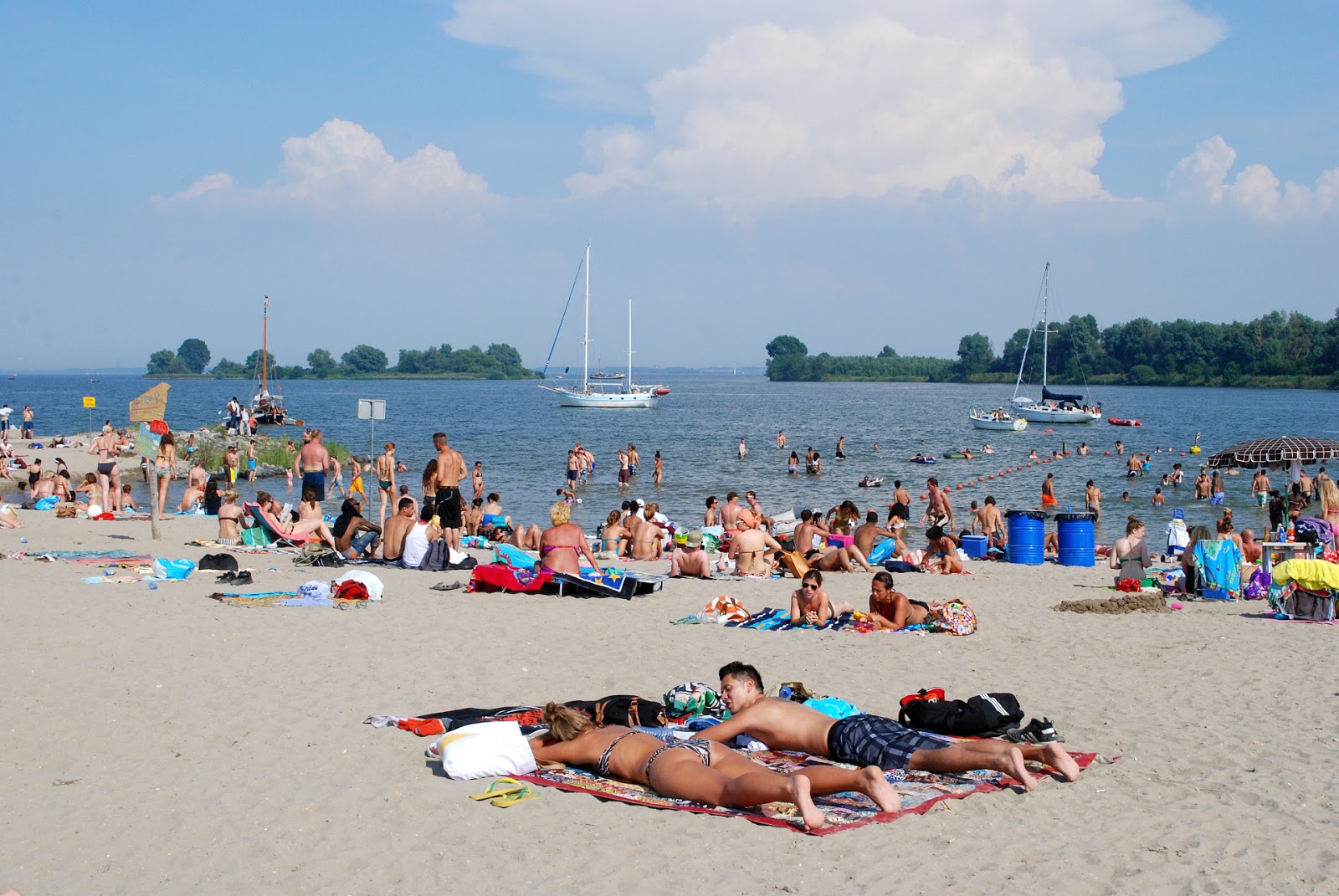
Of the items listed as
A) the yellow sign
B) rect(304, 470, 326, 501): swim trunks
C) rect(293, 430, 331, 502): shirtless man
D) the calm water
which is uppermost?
the yellow sign

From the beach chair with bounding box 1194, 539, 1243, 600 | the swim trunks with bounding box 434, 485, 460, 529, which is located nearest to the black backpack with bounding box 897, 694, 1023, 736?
the beach chair with bounding box 1194, 539, 1243, 600

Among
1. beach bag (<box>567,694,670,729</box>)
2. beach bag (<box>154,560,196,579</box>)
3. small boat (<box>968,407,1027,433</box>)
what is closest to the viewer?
beach bag (<box>567,694,670,729</box>)

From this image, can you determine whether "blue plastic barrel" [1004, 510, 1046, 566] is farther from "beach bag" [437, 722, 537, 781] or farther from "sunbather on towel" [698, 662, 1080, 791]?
"beach bag" [437, 722, 537, 781]

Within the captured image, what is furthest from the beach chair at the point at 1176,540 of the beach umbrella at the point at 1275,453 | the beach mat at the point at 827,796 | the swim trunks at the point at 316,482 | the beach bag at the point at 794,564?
the swim trunks at the point at 316,482

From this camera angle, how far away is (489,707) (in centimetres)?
683

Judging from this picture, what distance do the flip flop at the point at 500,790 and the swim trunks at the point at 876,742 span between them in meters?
1.61

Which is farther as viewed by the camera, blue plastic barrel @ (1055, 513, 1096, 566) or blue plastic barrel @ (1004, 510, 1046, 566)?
blue plastic barrel @ (1004, 510, 1046, 566)

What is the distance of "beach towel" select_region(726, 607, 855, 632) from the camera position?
31.0 ft

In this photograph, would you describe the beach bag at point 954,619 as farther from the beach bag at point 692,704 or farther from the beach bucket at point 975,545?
the beach bucket at point 975,545

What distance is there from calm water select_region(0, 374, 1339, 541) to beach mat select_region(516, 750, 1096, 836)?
1654 centimetres

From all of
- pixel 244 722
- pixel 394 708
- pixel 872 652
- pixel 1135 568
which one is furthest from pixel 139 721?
pixel 1135 568

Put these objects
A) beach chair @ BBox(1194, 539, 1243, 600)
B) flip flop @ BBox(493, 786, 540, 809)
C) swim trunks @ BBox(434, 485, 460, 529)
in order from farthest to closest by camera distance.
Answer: swim trunks @ BBox(434, 485, 460, 529), beach chair @ BBox(1194, 539, 1243, 600), flip flop @ BBox(493, 786, 540, 809)

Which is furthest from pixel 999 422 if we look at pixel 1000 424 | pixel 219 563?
pixel 219 563

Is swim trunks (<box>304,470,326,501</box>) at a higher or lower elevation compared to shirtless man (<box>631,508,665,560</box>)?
higher
